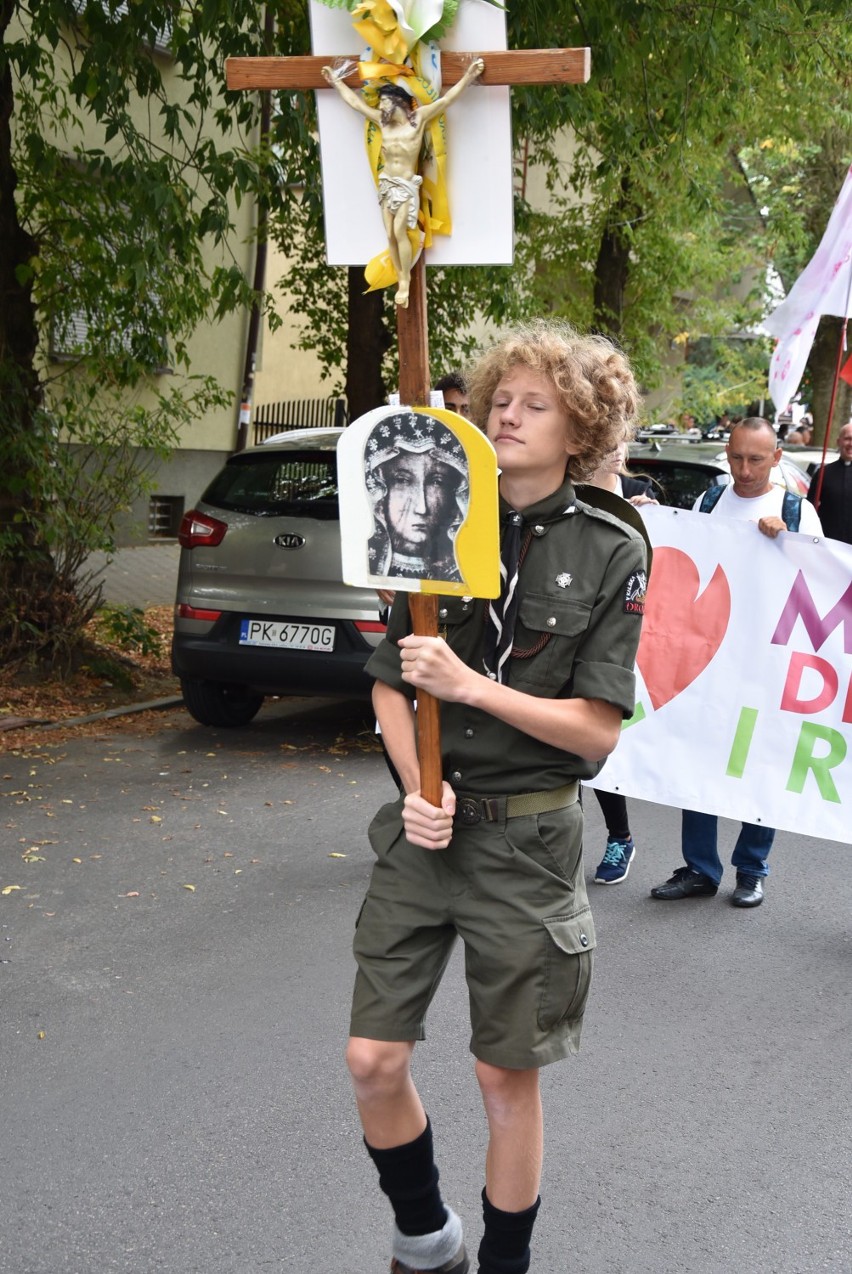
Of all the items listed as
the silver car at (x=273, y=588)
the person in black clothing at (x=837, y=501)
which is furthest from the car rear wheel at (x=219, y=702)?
the person in black clothing at (x=837, y=501)

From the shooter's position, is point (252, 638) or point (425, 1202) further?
point (252, 638)

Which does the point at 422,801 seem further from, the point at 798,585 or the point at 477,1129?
the point at 798,585

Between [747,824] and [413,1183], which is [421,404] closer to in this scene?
[413,1183]

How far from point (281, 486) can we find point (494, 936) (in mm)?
6335

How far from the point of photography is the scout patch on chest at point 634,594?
278cm

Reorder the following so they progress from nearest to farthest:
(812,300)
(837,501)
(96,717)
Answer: (812,300) → (837,501) → (96,717)

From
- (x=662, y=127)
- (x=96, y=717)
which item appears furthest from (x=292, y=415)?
(x=96, y=717)

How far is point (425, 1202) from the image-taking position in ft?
9.52

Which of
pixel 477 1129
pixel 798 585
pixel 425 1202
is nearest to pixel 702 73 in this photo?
pixel 798 585

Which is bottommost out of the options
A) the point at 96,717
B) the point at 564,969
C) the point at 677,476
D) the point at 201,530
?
the point at 96,717

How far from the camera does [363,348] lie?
1238 centimetres

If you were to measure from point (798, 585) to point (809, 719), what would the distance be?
539mm

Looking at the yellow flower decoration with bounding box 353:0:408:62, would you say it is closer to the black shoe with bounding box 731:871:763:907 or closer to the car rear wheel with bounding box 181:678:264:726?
the black shoe with bounding box 731:871:763:907

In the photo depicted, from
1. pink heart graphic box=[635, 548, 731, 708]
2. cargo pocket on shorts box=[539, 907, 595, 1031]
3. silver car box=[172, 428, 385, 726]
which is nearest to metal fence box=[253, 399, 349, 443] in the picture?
silver car box=[172, 428, 385, 726]
